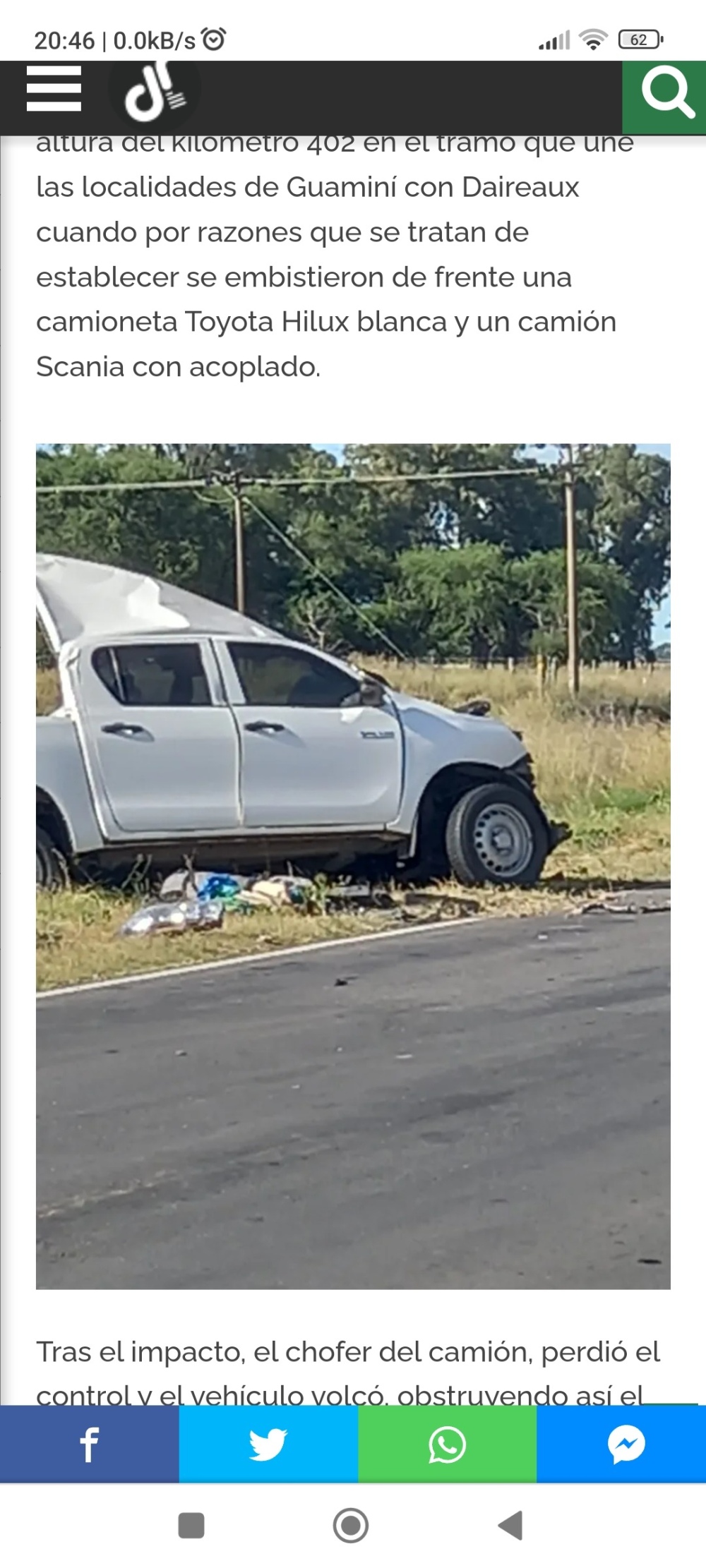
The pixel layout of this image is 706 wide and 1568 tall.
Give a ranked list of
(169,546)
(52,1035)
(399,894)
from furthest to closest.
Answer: (399,894) → (169,546) → (52,1035)

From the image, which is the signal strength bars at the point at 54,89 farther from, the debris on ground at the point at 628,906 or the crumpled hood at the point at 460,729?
the debris on ground at the point at 628,906

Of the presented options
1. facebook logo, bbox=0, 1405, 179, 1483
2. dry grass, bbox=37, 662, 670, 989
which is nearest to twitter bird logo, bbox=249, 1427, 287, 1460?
facebook logo, bbox=0, 1405, 179, 1483

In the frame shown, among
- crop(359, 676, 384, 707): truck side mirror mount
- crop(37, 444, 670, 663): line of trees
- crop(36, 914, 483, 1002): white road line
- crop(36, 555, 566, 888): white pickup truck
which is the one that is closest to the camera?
crop(37, 444, 670, 663): line of trees

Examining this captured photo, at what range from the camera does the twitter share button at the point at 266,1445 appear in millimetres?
2611

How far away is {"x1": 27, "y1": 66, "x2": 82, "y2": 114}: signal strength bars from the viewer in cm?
267

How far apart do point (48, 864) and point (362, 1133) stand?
73cm

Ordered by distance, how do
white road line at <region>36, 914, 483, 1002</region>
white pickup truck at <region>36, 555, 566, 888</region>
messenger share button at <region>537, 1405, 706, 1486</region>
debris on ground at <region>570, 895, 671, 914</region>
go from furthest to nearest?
1. white road line at <region>36, 914, 483, 1002</region>
2. white pickup truck at <region>36, 555, 566, 888</region>
3. debris on ground at <region>570, 895, 671, 914</region>
4. messenger share button at <region>537, 1405, 706, 1486</region>

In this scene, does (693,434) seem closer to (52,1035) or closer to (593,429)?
(593,429)

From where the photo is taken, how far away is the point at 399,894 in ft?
11.8

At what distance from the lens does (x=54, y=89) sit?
105 inches

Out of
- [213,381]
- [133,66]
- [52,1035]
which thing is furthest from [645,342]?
[52,1035]

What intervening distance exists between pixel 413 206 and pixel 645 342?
0.43 metres
